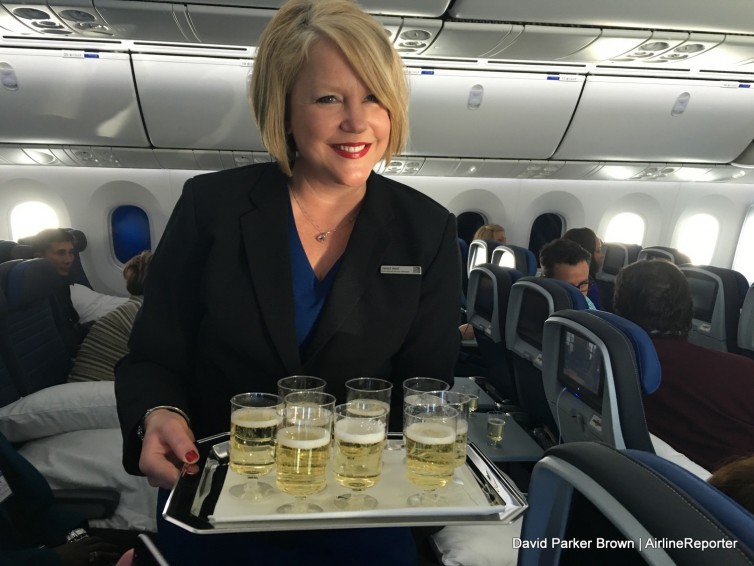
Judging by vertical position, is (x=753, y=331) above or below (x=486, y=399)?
above

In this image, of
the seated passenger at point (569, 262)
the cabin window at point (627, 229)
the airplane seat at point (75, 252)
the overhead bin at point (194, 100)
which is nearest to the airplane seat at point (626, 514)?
the seated passenger at point (569, 262)

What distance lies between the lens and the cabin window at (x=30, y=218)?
28.2 ft

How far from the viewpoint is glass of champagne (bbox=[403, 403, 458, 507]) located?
1.10m

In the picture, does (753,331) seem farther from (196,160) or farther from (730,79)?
(196,160)

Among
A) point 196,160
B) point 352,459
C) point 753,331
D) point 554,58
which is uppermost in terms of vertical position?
point 554,58

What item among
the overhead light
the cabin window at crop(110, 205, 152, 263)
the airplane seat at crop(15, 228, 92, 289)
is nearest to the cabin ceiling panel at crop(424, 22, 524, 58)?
the airplane seat at crop(15, 228, 92, 289)

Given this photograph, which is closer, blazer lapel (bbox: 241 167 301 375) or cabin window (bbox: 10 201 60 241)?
blazer lapel (bbox: 241 167 301 375)

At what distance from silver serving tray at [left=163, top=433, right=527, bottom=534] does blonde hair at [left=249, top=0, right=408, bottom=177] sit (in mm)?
797

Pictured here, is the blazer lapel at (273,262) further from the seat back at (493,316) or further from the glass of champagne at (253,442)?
the seat back at (493,316)

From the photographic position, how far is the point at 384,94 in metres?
1.29

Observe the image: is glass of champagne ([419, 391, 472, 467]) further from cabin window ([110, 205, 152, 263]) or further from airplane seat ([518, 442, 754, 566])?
cabin window ([110, 205, 152, 263])


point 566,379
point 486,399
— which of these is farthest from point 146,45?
point 566,379

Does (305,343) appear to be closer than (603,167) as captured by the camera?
Yes

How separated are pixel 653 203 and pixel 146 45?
30.0 ft
